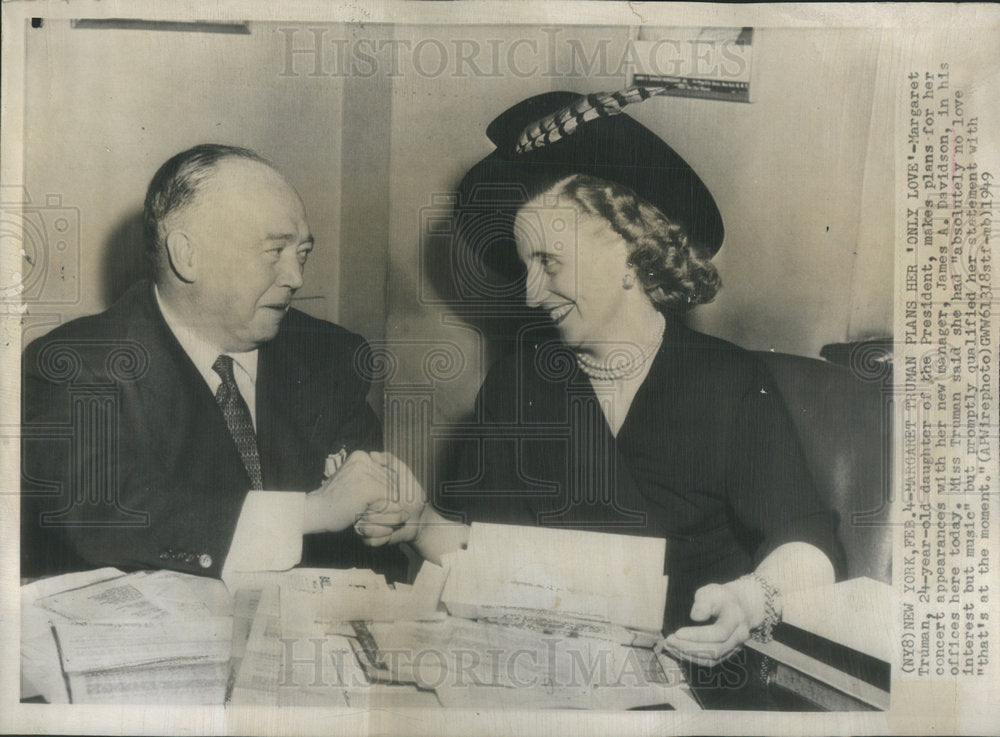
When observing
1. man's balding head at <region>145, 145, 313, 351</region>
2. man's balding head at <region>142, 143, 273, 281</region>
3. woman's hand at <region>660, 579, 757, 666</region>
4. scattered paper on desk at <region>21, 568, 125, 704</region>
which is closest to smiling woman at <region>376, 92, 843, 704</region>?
woman's hand at <region>660, 579, 757, 666</region>

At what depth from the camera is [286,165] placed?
1354 millimetres

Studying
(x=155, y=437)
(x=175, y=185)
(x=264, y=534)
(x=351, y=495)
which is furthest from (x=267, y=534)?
(x=175, y=185)

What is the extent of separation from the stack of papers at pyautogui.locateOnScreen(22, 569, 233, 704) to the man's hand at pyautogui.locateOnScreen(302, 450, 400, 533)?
0.71ft

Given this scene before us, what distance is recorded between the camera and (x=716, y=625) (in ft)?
4.44

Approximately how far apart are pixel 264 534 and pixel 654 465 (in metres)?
0.69

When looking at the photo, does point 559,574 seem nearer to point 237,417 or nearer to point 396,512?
point 396,512

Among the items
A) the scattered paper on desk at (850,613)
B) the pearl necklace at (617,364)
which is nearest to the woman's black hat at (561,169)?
the pearl necklace at (617,364)

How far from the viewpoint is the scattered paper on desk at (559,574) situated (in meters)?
1.35

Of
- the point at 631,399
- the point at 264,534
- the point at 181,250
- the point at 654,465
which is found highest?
the point at 181,250

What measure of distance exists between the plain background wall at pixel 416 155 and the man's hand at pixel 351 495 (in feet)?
0.21

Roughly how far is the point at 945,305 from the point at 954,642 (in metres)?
0.61

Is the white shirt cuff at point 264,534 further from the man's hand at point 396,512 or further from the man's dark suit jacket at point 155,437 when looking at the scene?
the man's hand at point 396,512

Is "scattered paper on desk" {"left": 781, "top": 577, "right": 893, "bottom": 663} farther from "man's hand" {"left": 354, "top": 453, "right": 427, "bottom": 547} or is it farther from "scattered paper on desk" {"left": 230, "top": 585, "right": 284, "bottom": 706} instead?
"scattered paper on desk" {"left": 230, "top": 585, "right": 284, "bottom": 706}

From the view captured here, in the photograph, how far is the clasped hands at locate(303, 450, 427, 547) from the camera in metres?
1.35
